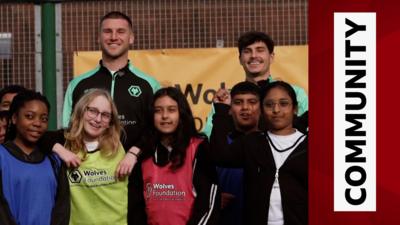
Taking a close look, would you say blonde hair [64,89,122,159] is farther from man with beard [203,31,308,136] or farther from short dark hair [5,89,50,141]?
man with beard [203,31,308,136]

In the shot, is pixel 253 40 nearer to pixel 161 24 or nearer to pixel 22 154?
pixel 161 24

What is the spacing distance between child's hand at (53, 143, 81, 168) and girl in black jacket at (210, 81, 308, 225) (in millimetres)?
752

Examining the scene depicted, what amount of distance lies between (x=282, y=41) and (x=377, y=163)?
11.8ft

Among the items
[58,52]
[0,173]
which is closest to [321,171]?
[0,173]

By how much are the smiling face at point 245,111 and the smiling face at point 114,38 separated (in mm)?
824

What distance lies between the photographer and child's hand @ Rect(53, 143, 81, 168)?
5.19m

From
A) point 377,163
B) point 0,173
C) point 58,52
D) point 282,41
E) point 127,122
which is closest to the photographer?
point 377,163

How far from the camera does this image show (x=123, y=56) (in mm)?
5961

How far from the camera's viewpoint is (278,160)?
5.18 meters

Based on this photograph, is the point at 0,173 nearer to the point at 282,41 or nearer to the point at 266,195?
the point at 266,195

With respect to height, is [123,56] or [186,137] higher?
[123,56]

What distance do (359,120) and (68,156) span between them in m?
1.86

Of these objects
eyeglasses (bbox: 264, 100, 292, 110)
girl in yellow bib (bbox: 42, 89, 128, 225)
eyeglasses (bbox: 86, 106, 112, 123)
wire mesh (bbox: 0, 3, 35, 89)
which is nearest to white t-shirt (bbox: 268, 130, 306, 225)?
eyeglasses (bbox: 264, 100, 292, 110)

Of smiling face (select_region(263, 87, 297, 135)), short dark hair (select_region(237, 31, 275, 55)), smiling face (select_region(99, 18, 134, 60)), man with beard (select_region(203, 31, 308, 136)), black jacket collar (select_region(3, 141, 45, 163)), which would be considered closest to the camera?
black jacket collar (select_region(3, 141, 45, 163))
